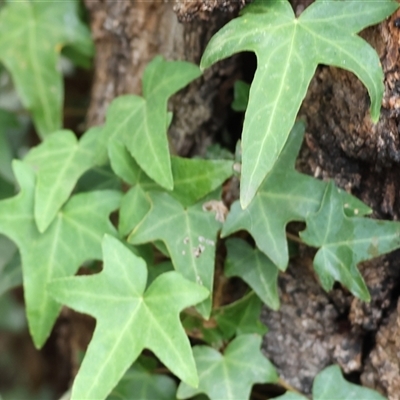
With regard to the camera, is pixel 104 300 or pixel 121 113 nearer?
pixel 104 300

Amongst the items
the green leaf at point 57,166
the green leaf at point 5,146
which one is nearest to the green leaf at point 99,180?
the green leaf at point 57,166

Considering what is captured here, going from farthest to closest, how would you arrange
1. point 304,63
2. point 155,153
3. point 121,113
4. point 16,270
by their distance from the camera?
point 16,270 → point 121,113 → point 155,153 → point 304,63

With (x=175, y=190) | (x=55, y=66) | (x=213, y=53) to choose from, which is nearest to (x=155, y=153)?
(x=175, y=190)

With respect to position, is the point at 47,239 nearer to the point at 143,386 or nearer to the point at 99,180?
the point at 99,180

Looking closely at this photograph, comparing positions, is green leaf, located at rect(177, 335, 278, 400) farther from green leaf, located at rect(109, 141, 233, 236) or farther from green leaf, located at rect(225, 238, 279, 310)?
green leaf, located at rect(109, 141, 233, 236)

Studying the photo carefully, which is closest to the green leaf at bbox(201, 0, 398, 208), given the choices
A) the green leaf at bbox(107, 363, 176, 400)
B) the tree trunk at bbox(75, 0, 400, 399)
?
the tree trunk at bbox(75, 0, 400, 399)

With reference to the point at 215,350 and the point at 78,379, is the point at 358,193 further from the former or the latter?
the point at 78,379

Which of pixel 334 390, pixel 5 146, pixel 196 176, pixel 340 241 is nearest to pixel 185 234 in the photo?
pixel 196 176
